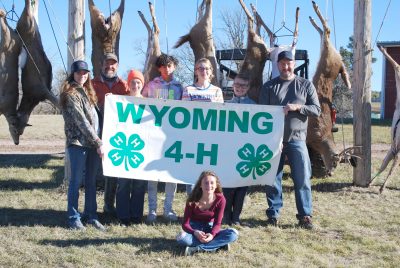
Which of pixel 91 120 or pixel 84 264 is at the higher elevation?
pixel 91 120

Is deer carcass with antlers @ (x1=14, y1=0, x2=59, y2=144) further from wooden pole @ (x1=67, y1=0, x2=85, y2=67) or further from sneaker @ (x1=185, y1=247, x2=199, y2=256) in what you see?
sneaker @ (x1=185, y1=247, x2=199, y2=256)

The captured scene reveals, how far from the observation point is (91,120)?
5.89m

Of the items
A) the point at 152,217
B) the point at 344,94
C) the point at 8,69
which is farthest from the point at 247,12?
the point at 344,94

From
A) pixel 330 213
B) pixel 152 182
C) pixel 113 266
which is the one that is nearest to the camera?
pixel 113 266

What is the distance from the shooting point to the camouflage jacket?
18.7 ft

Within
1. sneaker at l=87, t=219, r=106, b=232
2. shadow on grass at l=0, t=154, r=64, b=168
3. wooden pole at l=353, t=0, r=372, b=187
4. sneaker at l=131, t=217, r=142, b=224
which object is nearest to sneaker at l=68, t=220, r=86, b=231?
sneaker at l=87, t=219, r=106, b=232

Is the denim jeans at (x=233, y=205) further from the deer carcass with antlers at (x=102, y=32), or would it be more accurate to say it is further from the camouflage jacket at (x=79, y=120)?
the deer carcass with antlers at (x=102, y=32)

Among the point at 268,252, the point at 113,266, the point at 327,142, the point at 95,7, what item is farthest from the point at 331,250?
the point at 95,7

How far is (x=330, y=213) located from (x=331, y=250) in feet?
5.47

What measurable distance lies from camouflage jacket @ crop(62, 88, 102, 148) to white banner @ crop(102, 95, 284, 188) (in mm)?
318

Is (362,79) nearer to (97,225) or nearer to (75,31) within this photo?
(75,31)

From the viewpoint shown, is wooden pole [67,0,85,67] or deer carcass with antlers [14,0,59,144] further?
deer carcass with antlers [14,0,59,144]

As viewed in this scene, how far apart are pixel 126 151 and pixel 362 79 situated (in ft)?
14.1

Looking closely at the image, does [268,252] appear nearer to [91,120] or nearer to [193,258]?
[193,258]
